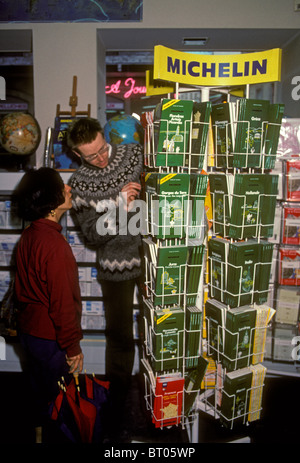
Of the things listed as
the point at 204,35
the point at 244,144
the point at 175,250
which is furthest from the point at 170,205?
the point at 204,35

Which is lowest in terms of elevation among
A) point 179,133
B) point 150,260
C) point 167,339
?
point 167,339

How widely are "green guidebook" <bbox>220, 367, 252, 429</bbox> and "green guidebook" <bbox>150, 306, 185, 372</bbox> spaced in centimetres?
38

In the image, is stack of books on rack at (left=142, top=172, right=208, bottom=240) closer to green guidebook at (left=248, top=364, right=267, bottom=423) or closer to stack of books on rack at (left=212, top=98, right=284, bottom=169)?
stack of books on rack at (left=212, top=98, right=284, bottom=169)

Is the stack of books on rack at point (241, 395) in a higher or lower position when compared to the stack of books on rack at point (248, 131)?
lower

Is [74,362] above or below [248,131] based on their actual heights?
below

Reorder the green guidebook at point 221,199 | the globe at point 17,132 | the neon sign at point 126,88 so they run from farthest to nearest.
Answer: the neon sign at point 126,88 < the globe at point 17,132 < the green guidebook at point 221,199

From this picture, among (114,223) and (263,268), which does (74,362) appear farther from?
(263,268)

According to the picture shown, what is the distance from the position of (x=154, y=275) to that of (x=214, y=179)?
78 cm

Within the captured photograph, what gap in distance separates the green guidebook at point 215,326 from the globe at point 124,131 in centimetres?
150

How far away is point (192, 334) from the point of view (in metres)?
2.23

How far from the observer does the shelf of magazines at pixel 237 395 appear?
7.45ft

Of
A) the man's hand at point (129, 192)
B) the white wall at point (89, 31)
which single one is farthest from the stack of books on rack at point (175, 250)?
the white wall at point (89, 31)

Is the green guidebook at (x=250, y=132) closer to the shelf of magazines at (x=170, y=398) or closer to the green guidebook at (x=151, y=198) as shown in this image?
the green guidebook at (x=151, y=198)

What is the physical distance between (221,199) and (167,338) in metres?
1.01
